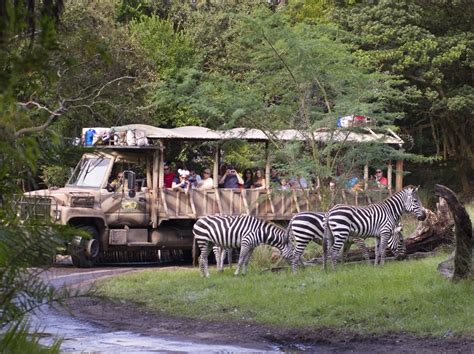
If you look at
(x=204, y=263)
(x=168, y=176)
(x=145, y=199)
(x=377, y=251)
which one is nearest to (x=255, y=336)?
(x=204, y=263)

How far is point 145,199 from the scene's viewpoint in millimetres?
25047

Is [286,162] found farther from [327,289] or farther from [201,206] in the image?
[327,289]

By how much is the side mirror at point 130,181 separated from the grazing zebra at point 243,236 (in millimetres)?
3838

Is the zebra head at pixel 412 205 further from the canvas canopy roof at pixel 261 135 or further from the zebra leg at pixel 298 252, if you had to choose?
the canvas canopy roof at pixel 261 135

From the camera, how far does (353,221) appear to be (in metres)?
19.8

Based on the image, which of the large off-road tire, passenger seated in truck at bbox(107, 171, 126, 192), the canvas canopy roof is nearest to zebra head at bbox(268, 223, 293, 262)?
the canvas canopy roof

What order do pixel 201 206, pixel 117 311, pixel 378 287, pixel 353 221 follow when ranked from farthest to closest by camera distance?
pixel 201 206
pixel 353 221
pixel 117 311
pixel 378 287

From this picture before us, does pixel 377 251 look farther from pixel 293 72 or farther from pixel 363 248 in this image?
pixel 293 72

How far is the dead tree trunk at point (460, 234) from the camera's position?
49.2ft

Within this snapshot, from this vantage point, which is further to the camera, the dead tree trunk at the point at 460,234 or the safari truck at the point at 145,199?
the safari truck at the point at 145,199

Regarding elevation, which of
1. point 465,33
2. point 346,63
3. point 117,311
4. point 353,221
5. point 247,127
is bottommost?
point 117,311

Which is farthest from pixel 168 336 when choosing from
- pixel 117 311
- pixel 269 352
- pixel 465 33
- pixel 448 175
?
pixel 448 175

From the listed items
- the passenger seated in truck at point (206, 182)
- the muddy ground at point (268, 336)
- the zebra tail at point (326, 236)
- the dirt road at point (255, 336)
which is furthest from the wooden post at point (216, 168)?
the muddy ground at point (268, 336)

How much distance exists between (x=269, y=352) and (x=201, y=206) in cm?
1246
